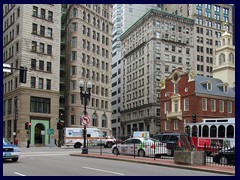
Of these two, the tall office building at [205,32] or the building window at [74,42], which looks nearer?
the building window at [74,42]

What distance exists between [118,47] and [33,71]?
73.3 metres

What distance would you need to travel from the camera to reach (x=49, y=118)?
63469mm

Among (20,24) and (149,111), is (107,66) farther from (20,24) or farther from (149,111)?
(20,24)

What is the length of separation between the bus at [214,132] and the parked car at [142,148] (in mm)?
6816

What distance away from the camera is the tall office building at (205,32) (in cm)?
10488

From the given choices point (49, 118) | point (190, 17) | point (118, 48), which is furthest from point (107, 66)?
point (118, 48)

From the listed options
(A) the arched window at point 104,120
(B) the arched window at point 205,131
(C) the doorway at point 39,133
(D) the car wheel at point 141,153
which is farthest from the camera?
(A) the arched window at point 104,120

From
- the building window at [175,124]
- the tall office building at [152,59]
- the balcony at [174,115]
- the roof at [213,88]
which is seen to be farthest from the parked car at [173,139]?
the tall office building at [152,59]

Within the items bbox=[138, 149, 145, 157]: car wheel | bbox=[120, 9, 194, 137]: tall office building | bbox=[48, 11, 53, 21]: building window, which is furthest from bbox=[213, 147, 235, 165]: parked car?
bbox=[120, 9, 194, 137]: tall office building

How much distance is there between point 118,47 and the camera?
437 ft

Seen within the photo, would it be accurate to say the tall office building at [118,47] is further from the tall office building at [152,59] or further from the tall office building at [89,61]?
the tall office building at [89,61]

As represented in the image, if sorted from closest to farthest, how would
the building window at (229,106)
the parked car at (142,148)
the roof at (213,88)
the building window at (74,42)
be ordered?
1. the parked car at (142,148)
2. the roof at (213,88)
3. the building window at (229,106)
4. the building window at (74,42)

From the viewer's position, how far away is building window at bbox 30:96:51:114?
61.6 m

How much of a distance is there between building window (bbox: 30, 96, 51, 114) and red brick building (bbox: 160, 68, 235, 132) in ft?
69.3
